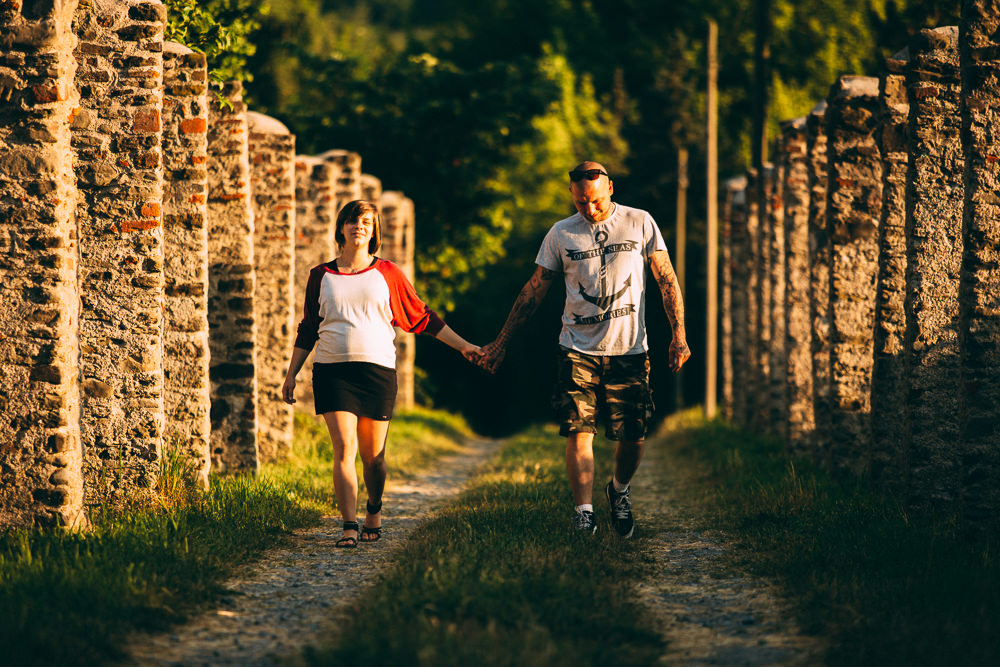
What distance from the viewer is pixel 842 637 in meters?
4.71

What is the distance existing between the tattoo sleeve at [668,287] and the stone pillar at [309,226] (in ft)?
23.4

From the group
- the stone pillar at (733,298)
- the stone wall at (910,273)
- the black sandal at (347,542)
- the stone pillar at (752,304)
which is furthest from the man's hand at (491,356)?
the stone pillar at (733,298)

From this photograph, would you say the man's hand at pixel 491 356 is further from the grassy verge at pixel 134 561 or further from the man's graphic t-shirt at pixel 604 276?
the grassy verge at pixel 134 561

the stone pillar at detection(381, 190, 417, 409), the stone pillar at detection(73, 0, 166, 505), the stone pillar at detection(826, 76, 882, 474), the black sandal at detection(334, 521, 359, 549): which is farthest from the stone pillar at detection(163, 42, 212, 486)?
the stone pillar at detection(381, 190, 417, 409)

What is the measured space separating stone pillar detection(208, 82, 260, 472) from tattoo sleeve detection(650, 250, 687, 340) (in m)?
4.50

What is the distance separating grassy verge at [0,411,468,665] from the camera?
4676mm

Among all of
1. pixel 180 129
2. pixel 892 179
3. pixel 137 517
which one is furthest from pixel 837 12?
pixel 137 517

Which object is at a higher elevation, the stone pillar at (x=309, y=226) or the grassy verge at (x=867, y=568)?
the stone pillar at (x=309, y=226)

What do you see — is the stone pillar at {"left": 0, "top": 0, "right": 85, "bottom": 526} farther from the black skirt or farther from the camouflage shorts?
the camouflage shorts

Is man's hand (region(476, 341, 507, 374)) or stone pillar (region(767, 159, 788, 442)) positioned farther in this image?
stone pillar (region(767, 159, 788, 442))

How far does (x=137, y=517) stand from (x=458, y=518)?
2.10m

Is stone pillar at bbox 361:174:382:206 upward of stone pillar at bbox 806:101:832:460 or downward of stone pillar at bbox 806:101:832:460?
upward

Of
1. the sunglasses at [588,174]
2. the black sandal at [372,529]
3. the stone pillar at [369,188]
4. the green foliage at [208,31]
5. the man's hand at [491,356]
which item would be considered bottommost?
the black sandal at [372,529]

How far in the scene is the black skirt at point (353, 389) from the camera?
6888mm
